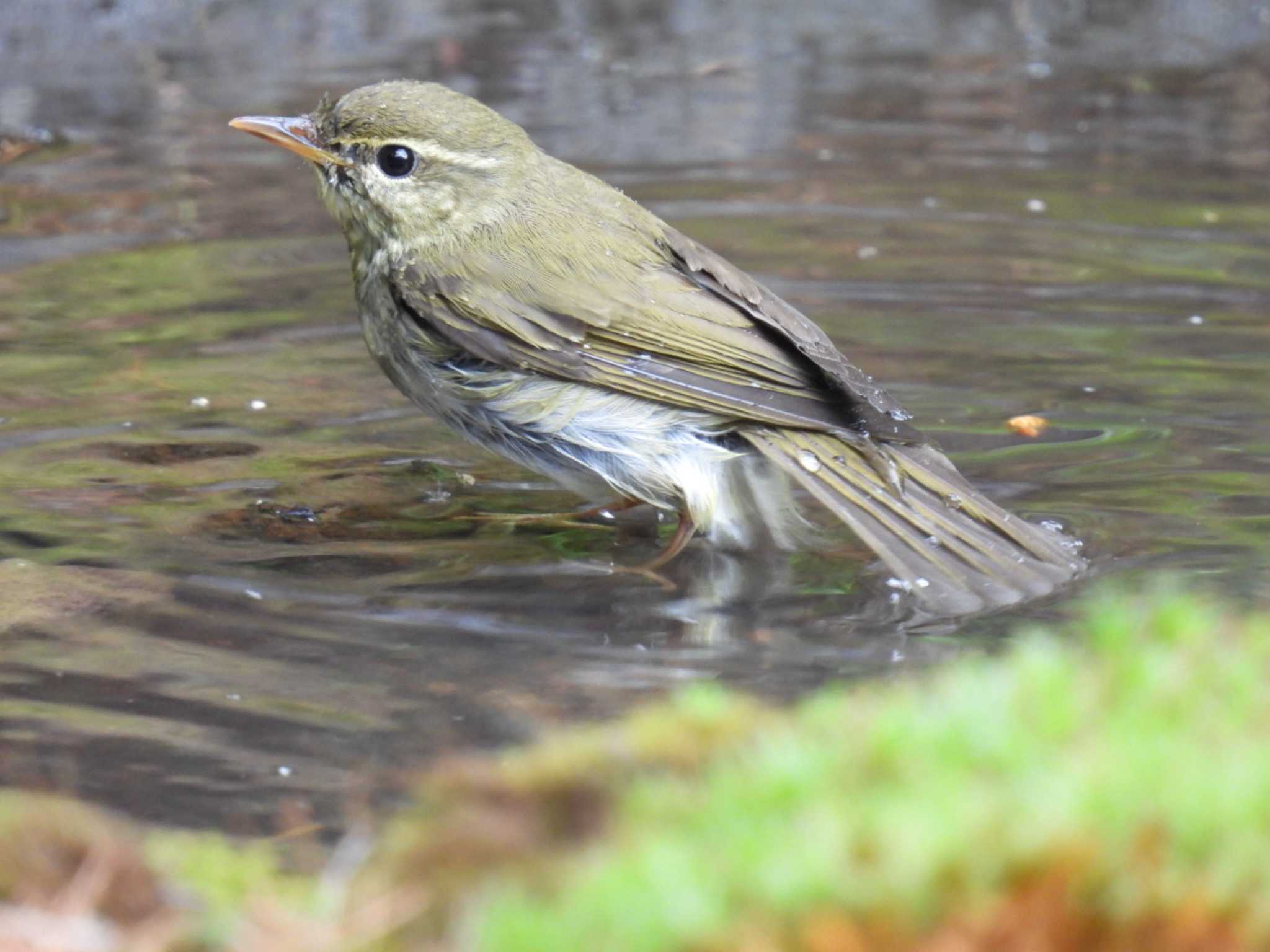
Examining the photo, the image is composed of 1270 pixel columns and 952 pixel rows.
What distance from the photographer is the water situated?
4301 millimetres

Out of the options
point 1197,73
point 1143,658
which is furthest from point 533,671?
point 1197,73

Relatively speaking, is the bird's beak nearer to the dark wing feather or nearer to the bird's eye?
the bird's eye

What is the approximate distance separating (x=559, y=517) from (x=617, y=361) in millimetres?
678

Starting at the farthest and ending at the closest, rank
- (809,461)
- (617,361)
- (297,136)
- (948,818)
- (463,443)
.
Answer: (463,443) < (297,136) < (617,361) < (809,461) < (948,818)

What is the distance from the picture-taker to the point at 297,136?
5.66 m

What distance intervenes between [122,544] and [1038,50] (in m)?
9.46

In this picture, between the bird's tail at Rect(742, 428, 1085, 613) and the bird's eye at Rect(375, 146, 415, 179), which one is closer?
the bird's tail at Rect(742, 428, 1085, 613)

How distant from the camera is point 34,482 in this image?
5594 mm

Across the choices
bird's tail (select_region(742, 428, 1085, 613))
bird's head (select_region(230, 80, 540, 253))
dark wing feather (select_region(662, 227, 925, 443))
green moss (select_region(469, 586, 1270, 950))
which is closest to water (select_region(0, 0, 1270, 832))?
bird's tail (select_region(742, 428, 1085, 613))

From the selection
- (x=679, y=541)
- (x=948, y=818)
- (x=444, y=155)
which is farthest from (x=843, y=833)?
(x=444, y=155)

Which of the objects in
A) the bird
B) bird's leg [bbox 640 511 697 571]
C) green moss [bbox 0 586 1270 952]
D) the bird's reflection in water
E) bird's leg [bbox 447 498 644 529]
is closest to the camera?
green moss [bbox 0 586 1270 952]

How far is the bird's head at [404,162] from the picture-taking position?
5.61 m

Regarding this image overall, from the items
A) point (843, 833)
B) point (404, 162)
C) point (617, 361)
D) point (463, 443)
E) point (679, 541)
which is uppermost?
point (404, 162)

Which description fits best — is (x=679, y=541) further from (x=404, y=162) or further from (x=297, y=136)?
(x=297, y=136)
